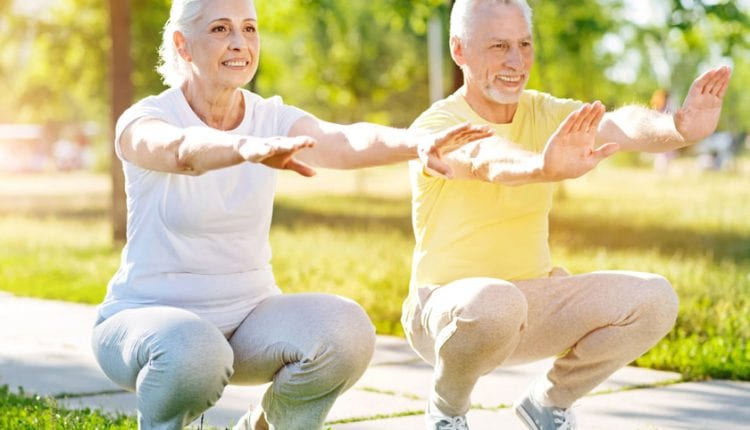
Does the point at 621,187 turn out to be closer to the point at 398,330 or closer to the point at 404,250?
the point at 404,250

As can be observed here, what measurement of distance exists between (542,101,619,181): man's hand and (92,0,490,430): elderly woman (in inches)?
15.8

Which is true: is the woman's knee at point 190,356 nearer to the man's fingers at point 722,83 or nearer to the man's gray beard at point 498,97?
the man's gray beard at point 498,97

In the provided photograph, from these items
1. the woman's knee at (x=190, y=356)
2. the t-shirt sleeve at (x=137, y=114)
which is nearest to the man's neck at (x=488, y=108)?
the t-shirt sleeve at (x=137, y=114)

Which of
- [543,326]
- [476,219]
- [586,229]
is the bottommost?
[586,229]

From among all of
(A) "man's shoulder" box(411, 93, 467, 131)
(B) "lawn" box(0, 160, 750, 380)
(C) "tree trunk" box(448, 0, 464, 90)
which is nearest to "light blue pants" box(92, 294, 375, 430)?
(A) "man's shoulder" box(411, 93, 467, 131)

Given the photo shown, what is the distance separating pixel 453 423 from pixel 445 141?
1.16 m

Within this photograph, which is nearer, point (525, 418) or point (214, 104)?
point (214, 104)

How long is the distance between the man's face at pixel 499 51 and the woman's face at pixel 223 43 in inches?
33.7

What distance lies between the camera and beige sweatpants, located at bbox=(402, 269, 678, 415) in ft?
13.8

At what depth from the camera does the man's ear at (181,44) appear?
4133 millimetres

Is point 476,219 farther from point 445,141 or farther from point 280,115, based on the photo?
point 445,141

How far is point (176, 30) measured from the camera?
4137 millimetres

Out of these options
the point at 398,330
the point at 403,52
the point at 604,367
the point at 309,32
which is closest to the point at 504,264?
the point at 604,367

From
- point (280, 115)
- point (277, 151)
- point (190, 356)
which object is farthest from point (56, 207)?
point (277, 151)
